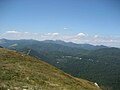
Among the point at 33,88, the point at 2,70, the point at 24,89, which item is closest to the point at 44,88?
the point at 33,88

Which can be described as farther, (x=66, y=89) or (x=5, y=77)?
(x=66, y=89)

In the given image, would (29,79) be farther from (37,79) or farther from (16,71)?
(16,71)

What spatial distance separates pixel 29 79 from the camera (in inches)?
1294

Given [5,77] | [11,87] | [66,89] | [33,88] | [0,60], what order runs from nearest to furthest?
[11,87], [33,88], [5,77], [66,89], [0,60]

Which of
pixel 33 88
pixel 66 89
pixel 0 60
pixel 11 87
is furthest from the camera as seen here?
pixel 0 60

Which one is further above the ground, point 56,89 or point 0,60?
point 0,60

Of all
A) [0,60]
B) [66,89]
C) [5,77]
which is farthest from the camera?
[0,60]

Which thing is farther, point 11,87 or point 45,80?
point 45,80

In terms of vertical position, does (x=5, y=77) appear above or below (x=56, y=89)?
above

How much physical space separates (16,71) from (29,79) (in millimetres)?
4022

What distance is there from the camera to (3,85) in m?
26.4

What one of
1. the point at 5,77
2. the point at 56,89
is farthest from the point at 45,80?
the point at 5,77

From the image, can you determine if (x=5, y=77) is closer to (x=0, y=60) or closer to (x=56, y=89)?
(x=56, y=89)

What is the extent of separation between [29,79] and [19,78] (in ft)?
5.11
